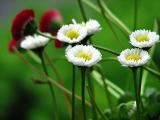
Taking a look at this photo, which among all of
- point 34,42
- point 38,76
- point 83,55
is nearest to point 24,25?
point 34,42

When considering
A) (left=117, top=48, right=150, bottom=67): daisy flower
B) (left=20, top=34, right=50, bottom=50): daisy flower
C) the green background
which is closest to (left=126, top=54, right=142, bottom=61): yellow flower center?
(left=117, top=48, right=150, bottom=67): daisy flower

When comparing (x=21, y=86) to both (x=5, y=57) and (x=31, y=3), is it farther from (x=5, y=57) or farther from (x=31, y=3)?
(x=31, y=3)

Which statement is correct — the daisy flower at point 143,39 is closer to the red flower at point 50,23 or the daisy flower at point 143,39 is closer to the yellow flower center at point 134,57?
the yellow flower center at point 134,57

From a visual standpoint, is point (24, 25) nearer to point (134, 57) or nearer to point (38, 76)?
point (134, 57)

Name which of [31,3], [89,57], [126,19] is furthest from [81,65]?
[31,3]

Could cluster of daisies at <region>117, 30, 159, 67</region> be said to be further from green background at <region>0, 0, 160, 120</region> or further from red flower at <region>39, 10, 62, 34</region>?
green background at <region>0, 0, 160, 120</region>

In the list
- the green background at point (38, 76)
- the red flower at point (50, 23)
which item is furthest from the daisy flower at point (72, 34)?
the green background at point (38, 76)
